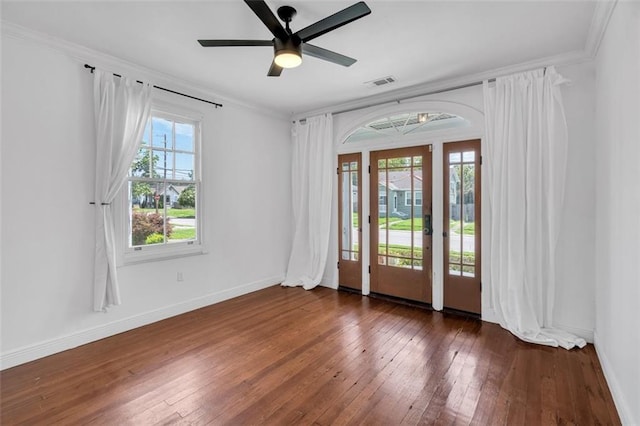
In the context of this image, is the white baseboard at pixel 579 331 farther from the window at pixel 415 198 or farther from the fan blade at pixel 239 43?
the fan blade at pixel 239 43

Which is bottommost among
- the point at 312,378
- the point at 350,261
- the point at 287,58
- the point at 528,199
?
the point at 312,378

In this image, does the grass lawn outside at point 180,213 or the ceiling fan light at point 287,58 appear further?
the grass lawn outside at point 180,213

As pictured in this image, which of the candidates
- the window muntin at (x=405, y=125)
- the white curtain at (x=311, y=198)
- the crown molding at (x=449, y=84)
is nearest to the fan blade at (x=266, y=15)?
the crown molding at (x=449, y=84)

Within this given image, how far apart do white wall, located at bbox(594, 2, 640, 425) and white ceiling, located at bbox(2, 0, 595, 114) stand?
59 centimetres

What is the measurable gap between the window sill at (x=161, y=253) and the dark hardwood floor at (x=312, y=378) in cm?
78

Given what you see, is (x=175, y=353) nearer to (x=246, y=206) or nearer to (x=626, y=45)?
(x=246, y=206)

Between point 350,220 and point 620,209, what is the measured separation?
3245mm

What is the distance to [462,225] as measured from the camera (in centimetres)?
387

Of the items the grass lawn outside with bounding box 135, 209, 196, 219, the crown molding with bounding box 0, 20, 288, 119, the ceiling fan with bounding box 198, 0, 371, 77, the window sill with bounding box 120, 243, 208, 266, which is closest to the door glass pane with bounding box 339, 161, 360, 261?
the crown molding with bounding box 0, 20, 288, 119

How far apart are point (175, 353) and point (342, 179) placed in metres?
3.31

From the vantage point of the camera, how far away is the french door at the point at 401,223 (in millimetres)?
4156

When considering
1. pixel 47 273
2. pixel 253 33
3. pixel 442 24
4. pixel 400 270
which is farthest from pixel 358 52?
pixel 47 273

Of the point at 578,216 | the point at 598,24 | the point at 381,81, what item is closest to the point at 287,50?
the point at 381,81

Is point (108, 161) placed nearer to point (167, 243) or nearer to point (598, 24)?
point (167, 243)
